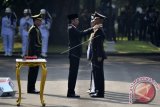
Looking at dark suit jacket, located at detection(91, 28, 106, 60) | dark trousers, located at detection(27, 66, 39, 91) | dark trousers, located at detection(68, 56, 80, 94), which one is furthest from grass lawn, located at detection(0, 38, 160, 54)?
dark suit jacket, located at detection(91, 28, 106, 60)

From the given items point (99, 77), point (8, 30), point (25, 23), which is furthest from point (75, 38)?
point (8, 30)

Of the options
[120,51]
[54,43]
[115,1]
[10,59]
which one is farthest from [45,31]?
[115,1]

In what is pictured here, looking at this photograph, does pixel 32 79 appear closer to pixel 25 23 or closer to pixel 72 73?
pixel 72 73

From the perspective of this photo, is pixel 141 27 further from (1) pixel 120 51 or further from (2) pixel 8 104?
(2) pixel 8 104

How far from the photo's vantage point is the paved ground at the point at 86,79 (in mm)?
14328

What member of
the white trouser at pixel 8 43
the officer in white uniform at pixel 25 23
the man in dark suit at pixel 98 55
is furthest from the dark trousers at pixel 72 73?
the white trouser at pixel 8 43

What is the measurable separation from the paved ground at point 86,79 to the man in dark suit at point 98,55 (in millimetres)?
302

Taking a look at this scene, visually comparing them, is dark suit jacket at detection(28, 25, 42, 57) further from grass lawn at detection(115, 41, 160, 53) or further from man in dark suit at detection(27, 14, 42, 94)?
grass lawn at detection(115, 41, 160, 53)

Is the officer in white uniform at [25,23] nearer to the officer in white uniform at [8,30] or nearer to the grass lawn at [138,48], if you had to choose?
the officer in white uniform at [8,30]

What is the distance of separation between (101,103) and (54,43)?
18462 mm

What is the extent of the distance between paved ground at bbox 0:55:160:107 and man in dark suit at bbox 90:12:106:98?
0.99 ft

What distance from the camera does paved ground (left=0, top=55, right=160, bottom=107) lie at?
1433 cm

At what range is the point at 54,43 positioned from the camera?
32.5 meters

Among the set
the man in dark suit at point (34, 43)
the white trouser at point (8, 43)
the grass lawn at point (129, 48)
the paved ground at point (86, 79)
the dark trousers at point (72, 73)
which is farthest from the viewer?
the grass lawn at point (129, 48)
